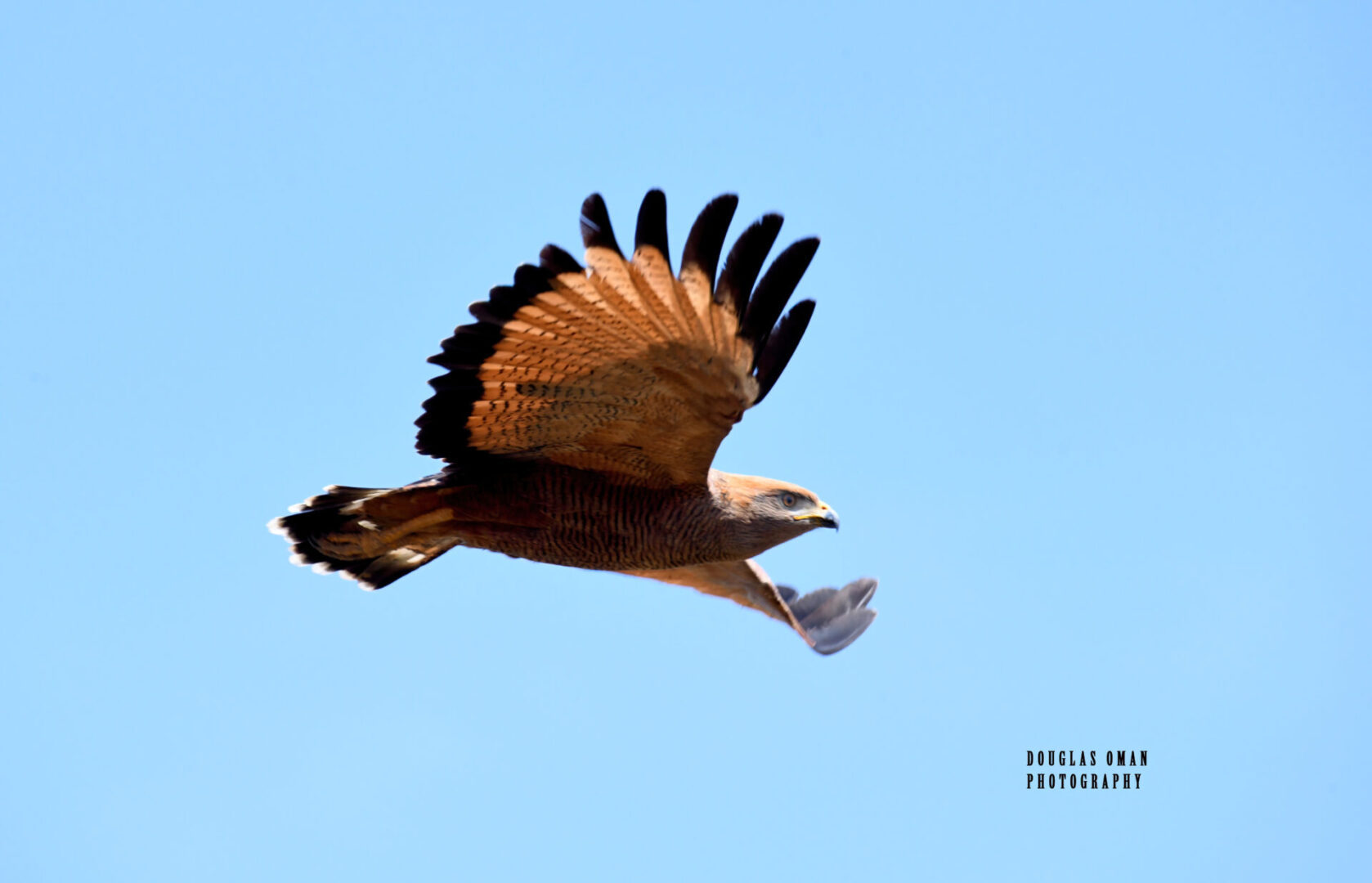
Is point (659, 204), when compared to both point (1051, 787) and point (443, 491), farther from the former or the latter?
point (1051, 787)

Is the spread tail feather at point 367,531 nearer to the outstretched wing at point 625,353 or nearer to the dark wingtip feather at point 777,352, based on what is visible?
the outstretched wing at point 625,353

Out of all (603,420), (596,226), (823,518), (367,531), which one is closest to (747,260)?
(596,226)

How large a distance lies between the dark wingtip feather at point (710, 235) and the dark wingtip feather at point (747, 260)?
0.31ft

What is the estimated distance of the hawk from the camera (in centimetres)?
642

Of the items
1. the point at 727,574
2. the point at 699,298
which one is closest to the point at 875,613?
the point at 727,574

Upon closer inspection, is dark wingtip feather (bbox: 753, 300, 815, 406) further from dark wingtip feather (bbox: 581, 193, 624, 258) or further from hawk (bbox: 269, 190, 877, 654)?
dark wingtip feather (bbox: 581, 193, 624, 258)

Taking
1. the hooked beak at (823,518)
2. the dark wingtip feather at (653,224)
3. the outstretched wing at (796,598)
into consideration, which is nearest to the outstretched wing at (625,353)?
the dark wingtip feather at (653,224)

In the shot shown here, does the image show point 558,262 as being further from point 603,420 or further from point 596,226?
point 603,420

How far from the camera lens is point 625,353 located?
677cm

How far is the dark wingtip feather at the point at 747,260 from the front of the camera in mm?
6414

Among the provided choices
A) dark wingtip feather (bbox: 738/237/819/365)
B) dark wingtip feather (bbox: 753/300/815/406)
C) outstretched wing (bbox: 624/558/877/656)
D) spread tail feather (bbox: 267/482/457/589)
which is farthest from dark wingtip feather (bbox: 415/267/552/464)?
outstretched wing (bbox: 624/558/877/656)

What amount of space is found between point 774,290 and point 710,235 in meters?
0.58

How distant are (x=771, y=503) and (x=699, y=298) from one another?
2.03 metres

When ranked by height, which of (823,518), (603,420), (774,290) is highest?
(774,290)
